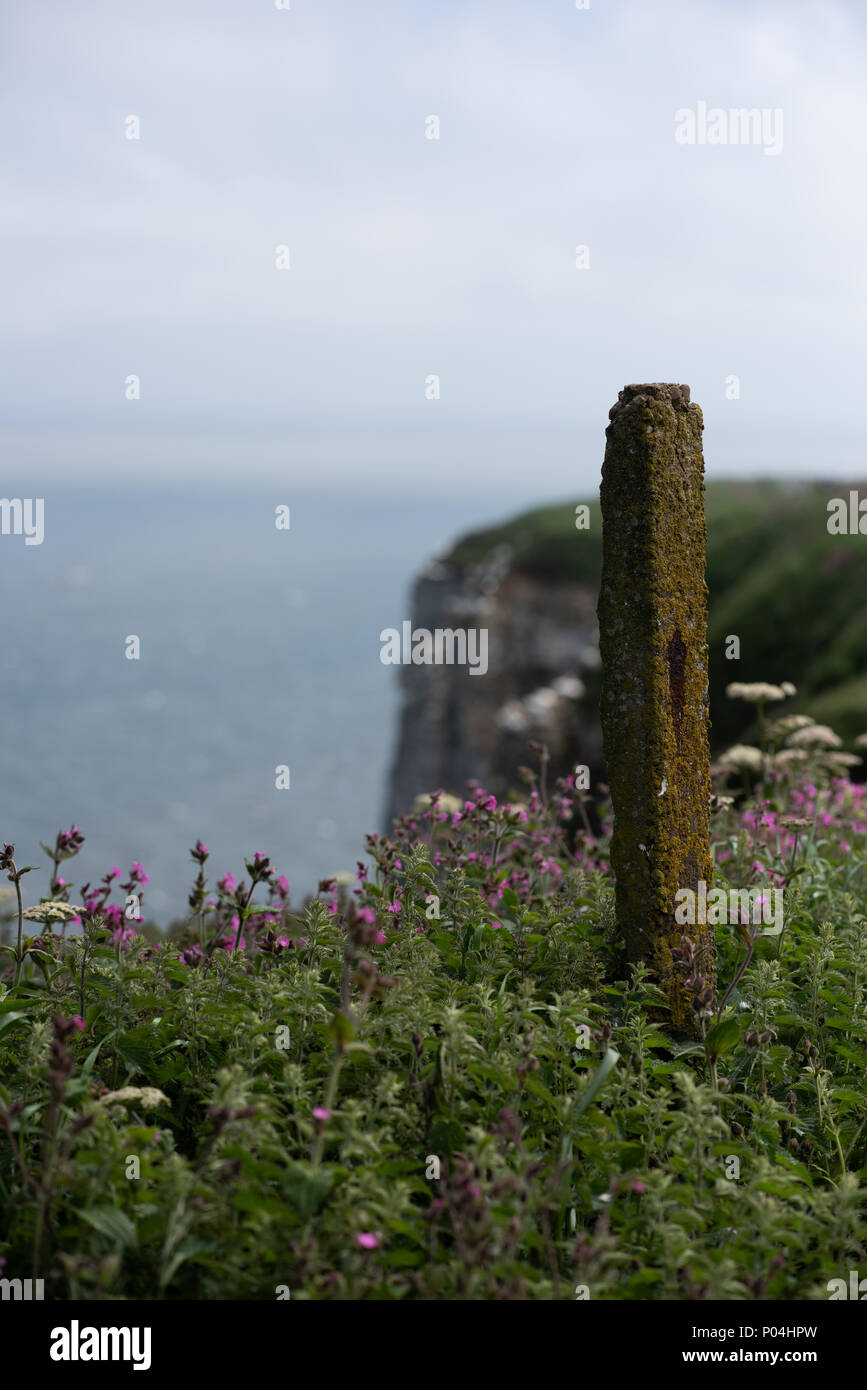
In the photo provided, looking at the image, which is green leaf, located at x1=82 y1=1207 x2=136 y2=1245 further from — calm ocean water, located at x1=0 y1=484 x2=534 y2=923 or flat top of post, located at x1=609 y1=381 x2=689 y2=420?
calm ocean water, located at x1=0 y1=484 x2=534 y2=923

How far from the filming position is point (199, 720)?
99.4m

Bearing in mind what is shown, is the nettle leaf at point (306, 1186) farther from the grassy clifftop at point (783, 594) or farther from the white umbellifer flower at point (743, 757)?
the grassy clifftop at point (783, 594)

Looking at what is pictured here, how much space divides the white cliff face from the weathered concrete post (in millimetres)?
22604

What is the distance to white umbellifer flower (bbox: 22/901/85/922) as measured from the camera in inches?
176

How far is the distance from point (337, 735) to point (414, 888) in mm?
91069

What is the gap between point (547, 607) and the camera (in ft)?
111

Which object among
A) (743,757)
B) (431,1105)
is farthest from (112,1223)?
(743,757)

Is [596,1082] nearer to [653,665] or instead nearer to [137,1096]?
[137,1096]

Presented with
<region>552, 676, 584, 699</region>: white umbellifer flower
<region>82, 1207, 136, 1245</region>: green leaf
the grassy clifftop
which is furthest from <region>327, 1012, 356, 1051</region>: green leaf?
<region>552, 676, 584, 699</region>: white umbellifer flower

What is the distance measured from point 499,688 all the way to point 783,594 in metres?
9.58
